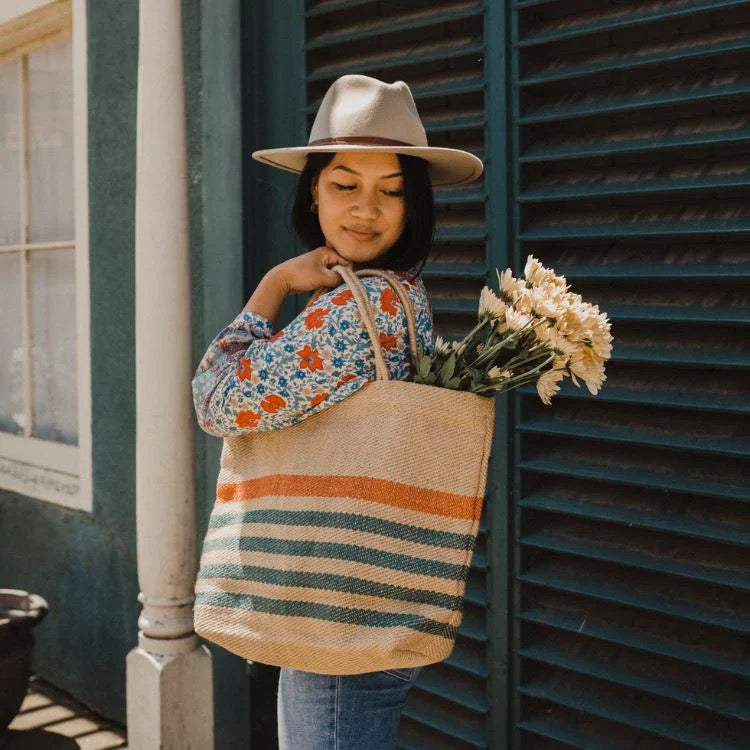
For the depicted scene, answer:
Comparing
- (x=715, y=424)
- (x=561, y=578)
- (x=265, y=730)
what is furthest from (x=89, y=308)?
(x=715, y=424)

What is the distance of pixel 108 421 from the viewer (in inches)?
163

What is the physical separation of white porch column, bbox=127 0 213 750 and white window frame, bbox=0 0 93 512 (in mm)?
1055

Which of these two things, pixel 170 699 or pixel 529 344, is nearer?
pixel 529 344

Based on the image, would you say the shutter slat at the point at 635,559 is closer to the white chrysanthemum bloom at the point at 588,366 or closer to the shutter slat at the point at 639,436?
the shutter slat at the point at 639,436

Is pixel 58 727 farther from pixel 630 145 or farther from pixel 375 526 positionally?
pixel 630 145

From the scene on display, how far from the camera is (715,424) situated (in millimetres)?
2453

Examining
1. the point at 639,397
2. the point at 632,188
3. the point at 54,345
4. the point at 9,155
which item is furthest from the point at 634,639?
the point at 9,155

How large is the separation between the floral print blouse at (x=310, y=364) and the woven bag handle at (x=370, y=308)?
0.03ft

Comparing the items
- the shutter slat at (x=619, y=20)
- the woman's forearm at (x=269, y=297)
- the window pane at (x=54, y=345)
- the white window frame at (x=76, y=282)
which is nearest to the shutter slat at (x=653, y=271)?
the shutter slat at (x=619, y=20)

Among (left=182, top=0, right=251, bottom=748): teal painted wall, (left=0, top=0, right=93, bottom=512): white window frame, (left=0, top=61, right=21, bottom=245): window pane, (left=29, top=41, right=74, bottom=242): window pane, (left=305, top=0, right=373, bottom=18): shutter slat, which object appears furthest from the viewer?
(left=0, top=61, right=21, bottom=245): window pane

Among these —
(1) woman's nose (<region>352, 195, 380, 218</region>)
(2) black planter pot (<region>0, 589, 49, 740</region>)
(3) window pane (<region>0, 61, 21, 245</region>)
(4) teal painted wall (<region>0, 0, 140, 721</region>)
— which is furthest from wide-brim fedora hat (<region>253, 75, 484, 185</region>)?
(3) window pane (<region>0, 61, 21, 245</region>)

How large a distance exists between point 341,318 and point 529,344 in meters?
0.33

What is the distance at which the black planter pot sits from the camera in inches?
145

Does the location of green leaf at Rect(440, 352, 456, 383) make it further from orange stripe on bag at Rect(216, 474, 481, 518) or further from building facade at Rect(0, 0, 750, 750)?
building facade at Rect(0, 0, 750, 750)
